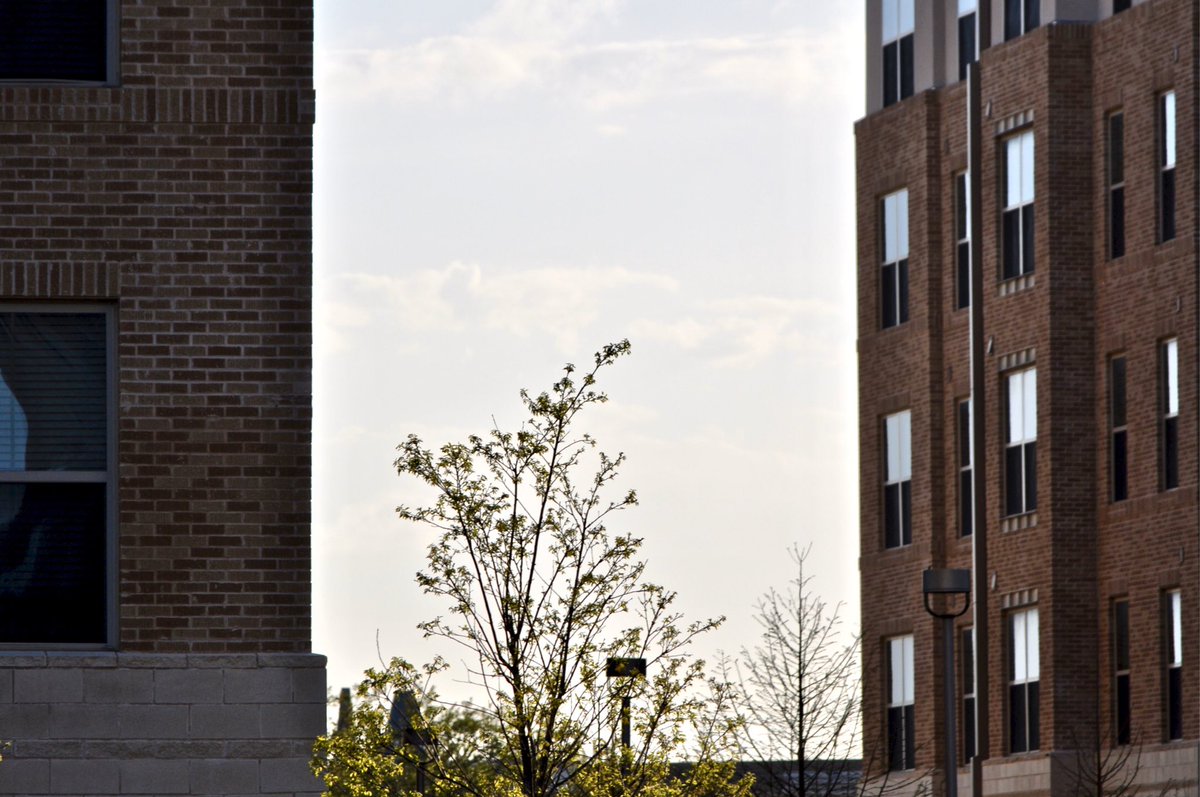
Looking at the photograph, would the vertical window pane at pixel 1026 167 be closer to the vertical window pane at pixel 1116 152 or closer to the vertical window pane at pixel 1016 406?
the vertical window pane at pixel 1116 152

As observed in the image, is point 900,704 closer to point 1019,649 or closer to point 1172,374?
point 1019,649

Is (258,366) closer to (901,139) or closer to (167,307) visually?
(167,307)

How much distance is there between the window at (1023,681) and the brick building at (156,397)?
27344mm

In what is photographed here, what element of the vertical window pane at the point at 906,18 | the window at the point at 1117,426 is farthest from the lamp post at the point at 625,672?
the vertical window pane at the point at 906,18

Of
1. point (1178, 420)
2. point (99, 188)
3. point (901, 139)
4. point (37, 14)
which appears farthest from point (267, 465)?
point (901, 139)

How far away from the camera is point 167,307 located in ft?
50.7

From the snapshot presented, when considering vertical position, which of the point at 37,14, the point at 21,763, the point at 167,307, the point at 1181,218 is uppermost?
the point at 1181,218

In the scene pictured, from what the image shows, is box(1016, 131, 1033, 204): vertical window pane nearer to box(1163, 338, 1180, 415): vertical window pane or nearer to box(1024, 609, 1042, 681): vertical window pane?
box(1163, 338, 1180, 415): vertical window pane

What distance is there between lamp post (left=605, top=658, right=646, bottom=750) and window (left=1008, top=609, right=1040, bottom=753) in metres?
19.6

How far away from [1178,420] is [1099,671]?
176 inches

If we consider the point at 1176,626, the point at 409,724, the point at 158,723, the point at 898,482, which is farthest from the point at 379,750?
the point at 898,482

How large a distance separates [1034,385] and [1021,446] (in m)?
1.05

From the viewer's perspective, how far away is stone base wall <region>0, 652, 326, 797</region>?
49.0 feet

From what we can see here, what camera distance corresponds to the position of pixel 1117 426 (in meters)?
40.2
